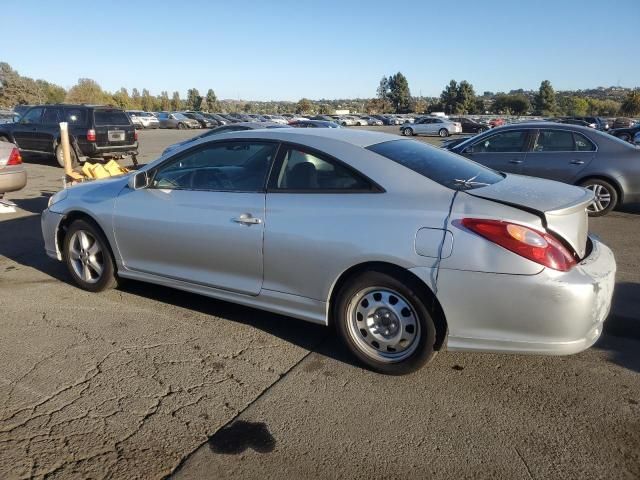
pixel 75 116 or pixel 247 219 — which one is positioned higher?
pixel 75 116

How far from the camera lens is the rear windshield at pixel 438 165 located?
3547 millimetres

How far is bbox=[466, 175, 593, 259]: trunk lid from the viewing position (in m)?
3.13

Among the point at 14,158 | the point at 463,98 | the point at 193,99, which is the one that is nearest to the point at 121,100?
the point at 193,99

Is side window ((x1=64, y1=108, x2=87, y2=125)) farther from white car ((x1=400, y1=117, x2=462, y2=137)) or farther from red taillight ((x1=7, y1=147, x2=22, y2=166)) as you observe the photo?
white car ((x1=400, y1=117, x2=462, y2=137))

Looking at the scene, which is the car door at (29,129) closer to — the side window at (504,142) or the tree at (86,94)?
the side window at (504,142)

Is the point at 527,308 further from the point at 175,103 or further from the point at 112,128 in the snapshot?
the point at 175,103

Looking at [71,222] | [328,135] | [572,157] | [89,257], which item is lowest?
[89,257]

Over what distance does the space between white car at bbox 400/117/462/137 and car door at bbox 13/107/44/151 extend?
2906 centimetres

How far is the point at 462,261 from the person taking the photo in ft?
10.1

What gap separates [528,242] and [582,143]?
6570 millimetres

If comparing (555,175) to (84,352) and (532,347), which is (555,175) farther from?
(84,352)

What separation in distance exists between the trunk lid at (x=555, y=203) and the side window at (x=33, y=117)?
15055 millimetres

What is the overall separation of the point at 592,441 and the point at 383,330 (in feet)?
4.28

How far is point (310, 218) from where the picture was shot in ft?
11.8
